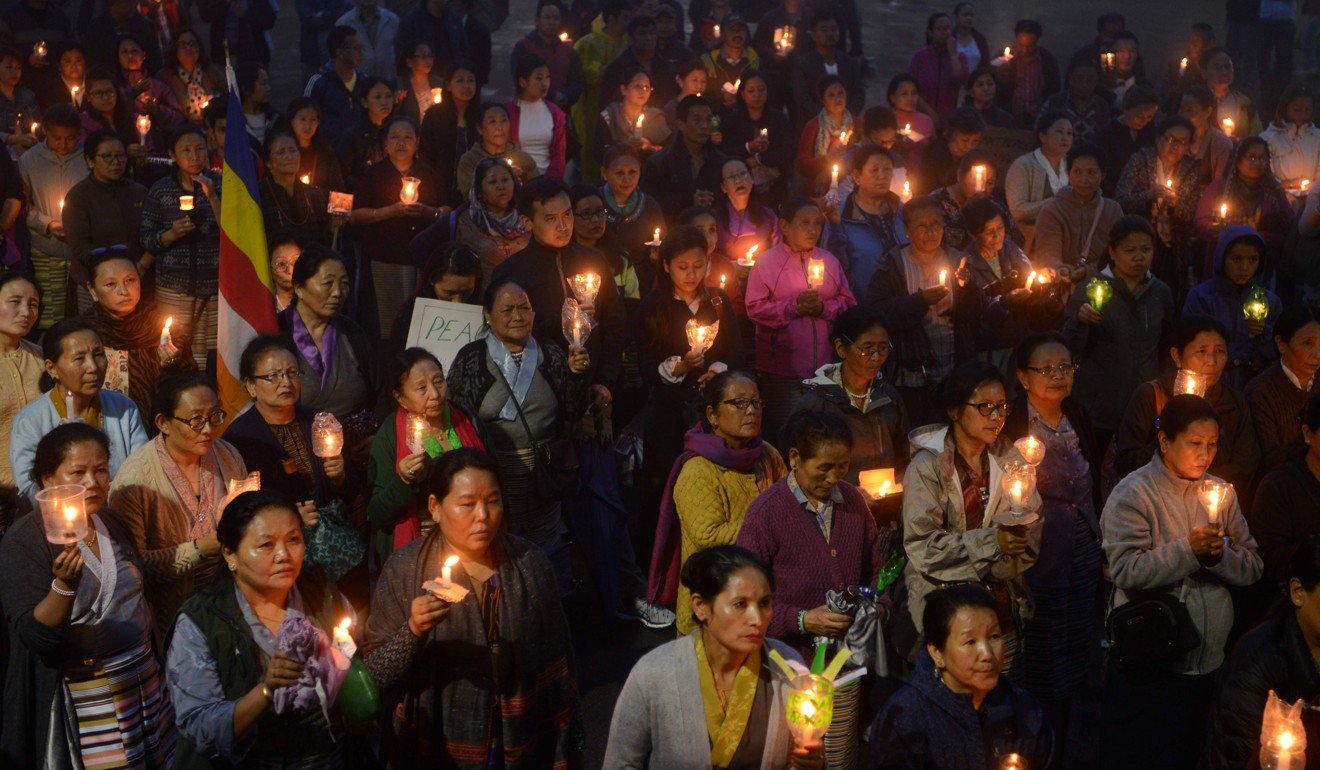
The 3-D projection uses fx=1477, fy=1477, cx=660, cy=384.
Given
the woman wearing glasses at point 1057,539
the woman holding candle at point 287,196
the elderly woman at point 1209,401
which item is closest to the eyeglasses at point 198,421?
the woman wearing glasses at point 1057,539

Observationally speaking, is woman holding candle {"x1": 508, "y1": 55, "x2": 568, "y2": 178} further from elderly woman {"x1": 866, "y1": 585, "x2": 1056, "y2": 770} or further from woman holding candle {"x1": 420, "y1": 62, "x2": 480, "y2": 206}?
elderly woman {"x1": 866, "y1": 585, "x2": 1056, "y2": 770}

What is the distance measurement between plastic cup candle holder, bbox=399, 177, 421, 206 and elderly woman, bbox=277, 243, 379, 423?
2.19 meters

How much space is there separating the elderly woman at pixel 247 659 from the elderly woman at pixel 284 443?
1274 millimetres

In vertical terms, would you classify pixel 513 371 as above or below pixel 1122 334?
above

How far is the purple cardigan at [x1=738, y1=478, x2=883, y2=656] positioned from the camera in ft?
16.9

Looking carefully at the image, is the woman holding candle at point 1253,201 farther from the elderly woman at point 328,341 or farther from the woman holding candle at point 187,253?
the woman holding candle at point 187,253

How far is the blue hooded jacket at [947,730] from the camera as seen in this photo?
4.23 m

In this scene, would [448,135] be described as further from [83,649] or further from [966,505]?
[83,649]

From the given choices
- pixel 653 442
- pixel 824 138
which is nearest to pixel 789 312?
pixel 653 442

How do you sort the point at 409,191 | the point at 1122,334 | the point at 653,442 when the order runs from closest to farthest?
the point at 653,442, the point at 1122,334, the point at 409,191

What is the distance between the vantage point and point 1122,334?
24.5 feet

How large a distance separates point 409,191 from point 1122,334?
423cm

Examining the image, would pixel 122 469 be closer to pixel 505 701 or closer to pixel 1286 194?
pixel 505 701

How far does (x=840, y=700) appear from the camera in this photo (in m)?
4.96
